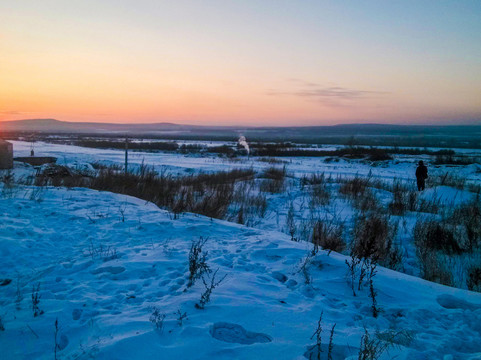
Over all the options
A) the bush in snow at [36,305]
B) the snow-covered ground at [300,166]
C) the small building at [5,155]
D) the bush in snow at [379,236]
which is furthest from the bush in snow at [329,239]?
the small building at [5,155]

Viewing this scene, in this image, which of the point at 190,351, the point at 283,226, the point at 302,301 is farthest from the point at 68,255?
the point at 283,226

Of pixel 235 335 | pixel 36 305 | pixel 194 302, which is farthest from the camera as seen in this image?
pixel 194 302

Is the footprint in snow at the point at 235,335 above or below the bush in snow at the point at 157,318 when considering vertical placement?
below

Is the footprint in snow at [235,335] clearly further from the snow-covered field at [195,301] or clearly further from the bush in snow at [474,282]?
the bush in snow at [474,282]

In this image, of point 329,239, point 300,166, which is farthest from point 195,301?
point 300,166

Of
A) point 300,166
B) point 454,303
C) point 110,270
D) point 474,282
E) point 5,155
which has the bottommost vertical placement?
point 474,282

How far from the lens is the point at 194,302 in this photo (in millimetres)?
3219

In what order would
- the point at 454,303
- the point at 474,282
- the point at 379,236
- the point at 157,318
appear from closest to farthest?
the point at 157,318, the point at 454,303, the point at 474,282, the point at 379,236

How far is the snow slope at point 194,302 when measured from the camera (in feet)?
8.57

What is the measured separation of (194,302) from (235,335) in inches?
24.0

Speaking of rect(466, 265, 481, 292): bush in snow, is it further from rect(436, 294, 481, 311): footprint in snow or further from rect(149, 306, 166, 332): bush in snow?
rect(149, 306, 166, 332): bush in snow

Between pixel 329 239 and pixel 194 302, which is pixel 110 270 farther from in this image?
pixel 329 239

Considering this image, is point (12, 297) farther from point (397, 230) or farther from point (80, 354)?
point (397, 230)

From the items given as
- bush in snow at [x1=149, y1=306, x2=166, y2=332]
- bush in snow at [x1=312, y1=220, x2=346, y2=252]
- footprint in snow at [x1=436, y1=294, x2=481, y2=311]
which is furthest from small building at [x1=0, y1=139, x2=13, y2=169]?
footprint in snow at [x1=436, y1=294, x2=481, y2=311]
